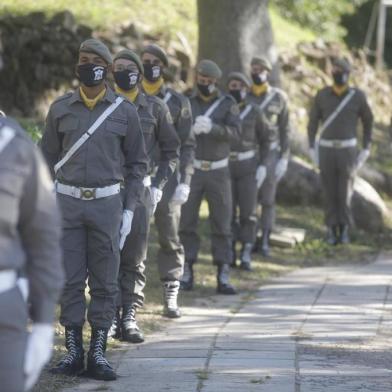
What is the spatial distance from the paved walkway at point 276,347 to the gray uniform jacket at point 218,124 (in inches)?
52.7

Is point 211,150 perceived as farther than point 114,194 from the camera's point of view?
Yes

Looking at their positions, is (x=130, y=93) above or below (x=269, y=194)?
above

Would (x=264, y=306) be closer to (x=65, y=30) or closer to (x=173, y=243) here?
(x=173, y=243)

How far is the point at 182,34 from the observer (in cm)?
1967

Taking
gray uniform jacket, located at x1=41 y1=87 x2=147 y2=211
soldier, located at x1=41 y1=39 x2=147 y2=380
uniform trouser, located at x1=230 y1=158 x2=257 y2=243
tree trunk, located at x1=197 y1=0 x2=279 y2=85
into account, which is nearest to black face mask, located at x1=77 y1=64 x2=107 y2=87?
soldier, located at x1=41 y1=39 x2=147 y2=380

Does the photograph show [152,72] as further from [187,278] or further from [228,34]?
[228,34]

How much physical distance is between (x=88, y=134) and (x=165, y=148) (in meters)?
1.68

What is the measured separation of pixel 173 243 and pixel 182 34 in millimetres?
10206

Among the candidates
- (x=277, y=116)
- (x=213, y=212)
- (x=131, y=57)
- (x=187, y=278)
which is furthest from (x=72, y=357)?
(x=277, y=116)

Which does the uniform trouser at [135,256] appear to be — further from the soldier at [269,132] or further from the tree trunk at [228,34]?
the tree trunk at [228,34]

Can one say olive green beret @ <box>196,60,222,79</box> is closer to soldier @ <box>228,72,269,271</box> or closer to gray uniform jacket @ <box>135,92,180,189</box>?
soldier @ <box>228,72,269,271</box>

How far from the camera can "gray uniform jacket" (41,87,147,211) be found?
7.41 m

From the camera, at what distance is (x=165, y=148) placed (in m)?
9.04

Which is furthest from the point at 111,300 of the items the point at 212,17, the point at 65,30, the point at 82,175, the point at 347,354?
the point at 65,30
